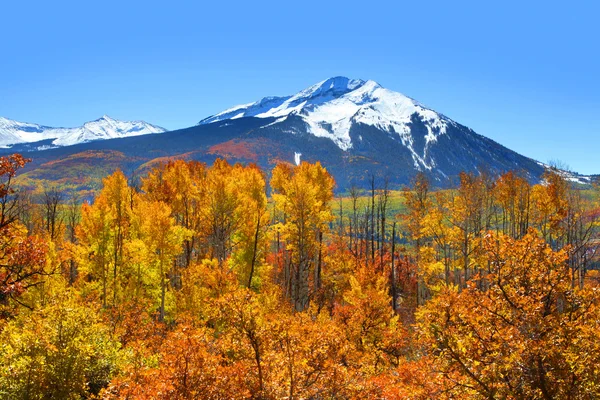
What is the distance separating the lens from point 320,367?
49.1 feet

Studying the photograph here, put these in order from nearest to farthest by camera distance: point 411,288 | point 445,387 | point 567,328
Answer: point 567,328 < point 445,387 < point 411,288

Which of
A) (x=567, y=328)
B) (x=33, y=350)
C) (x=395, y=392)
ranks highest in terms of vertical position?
(x=567, y=328)

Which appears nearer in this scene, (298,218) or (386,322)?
(386,322)

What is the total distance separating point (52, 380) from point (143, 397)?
544 cm

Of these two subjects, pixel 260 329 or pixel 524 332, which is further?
pixel 260 329

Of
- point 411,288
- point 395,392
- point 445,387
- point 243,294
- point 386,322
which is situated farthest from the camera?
point 411,288

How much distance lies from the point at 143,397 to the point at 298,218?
80.0 feet

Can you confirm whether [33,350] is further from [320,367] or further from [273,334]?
[320,367]

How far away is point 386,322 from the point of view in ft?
104

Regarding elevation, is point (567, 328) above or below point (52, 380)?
above

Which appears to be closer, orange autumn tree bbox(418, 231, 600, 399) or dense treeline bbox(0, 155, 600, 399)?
orange autumn tree bbox(418, 231, 600, 399)

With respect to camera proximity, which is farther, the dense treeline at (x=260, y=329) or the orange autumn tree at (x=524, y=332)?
the dense treeline at (x=260, y=329)

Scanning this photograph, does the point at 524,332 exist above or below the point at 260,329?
above

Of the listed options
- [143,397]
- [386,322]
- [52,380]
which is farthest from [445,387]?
[386,322]
